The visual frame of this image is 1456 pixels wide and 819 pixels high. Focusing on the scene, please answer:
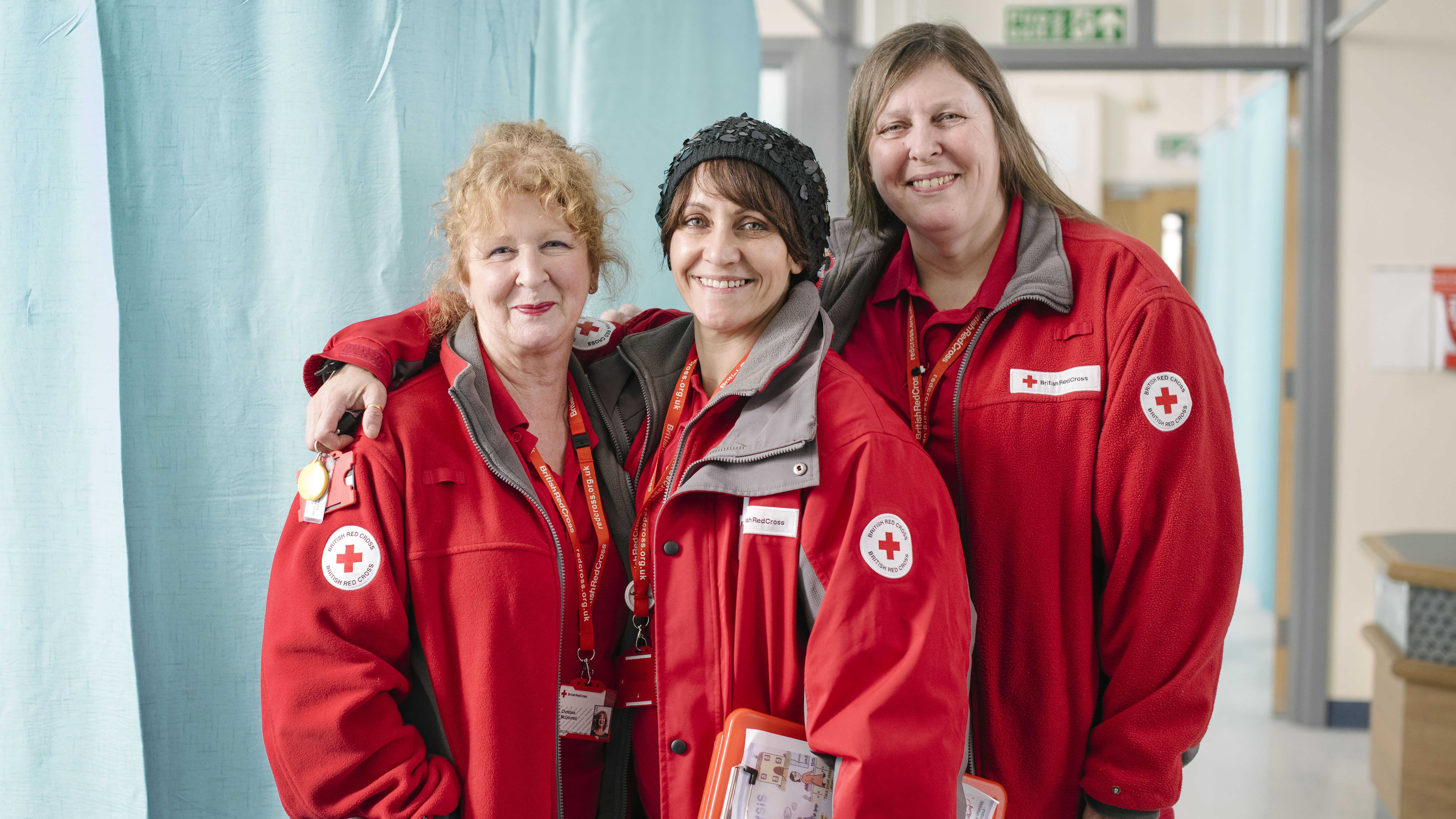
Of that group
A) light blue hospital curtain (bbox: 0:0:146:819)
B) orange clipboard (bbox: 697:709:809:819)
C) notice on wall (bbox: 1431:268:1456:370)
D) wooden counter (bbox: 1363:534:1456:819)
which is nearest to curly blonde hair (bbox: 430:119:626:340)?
light blue hospital curtain (bbox: 0:0:146:819)

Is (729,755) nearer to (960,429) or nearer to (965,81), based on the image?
(960,429)

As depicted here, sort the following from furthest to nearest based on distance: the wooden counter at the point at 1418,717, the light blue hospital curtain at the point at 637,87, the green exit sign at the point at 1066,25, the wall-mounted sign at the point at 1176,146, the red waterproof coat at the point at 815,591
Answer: the wall-mounted sign at the point at 1176,146, the green exit sign at the point at 1066,25, the wooden counter at the point at 1418,717, the light blue hospital curtain at the point at 637,87, the red waterproof coat at the point at 815,591

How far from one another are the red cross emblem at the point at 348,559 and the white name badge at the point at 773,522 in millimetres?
479

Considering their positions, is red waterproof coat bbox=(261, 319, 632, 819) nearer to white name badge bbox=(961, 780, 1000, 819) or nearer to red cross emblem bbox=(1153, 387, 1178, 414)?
white name badge bbox=(961, 780, 1000, 819)

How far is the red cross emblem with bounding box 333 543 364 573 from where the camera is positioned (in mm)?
1088

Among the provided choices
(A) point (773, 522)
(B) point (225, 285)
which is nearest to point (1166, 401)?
(A) point (773, 522)

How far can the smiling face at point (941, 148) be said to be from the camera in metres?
1.39

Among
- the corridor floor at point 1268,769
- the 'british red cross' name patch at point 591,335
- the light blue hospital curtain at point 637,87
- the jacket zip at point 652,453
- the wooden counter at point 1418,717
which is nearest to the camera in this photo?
the jacket zip at point 652,453

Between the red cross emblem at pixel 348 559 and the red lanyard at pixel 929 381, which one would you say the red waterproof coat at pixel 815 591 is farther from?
the red cross emblem at pixel 348 559

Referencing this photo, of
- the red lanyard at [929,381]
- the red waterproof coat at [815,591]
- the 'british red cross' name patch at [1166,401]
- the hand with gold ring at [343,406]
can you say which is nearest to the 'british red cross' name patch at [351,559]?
the hand with gold ring at [343,406]

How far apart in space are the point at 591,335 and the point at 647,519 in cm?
36

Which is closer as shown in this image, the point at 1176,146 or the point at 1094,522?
the point at 1094,522

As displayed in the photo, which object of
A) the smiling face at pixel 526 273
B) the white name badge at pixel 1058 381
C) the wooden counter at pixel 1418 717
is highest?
the smiling face at pixel 526 273

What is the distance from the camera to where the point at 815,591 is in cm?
110
